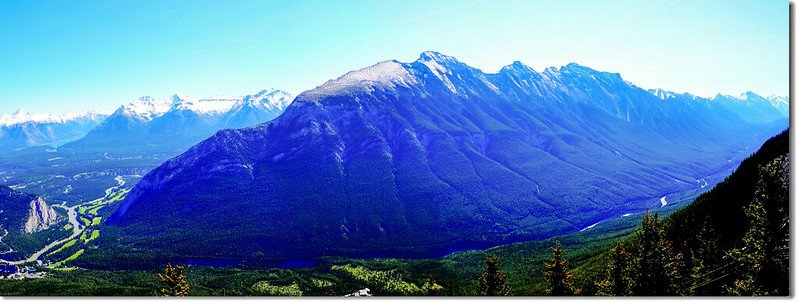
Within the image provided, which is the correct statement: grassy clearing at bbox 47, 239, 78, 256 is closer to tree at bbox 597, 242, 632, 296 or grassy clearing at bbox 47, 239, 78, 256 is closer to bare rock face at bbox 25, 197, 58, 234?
bare rock face at bbox 25, 197, 58, 234

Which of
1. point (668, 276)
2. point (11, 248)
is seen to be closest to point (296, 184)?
point (11, 248)

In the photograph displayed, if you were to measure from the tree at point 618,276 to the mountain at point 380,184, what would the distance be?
76.8 metres

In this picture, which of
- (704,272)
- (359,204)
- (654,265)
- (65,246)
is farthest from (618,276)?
(65,246)

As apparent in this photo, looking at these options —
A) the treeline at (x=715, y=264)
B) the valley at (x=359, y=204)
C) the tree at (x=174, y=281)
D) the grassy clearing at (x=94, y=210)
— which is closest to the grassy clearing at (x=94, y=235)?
the valley at (x=359, y=204)

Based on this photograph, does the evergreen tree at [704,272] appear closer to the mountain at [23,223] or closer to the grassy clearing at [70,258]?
the grassy clearing at [70,258]

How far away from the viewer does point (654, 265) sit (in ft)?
48.1

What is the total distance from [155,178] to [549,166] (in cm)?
12855

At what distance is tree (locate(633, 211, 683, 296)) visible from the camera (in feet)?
47.2

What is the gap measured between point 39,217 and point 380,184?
92610 millimetres

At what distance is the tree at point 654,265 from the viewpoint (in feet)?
47.2

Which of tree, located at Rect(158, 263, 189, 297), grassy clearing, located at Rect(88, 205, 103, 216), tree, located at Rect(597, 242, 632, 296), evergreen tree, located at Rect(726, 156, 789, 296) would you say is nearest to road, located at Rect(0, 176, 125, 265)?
grassy clearing, located at Rect(88, 205, 103, 216)

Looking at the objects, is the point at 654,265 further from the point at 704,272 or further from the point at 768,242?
the point at 704,272

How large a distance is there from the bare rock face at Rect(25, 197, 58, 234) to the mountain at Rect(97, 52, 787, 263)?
48.9 feet

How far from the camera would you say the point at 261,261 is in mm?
92062
